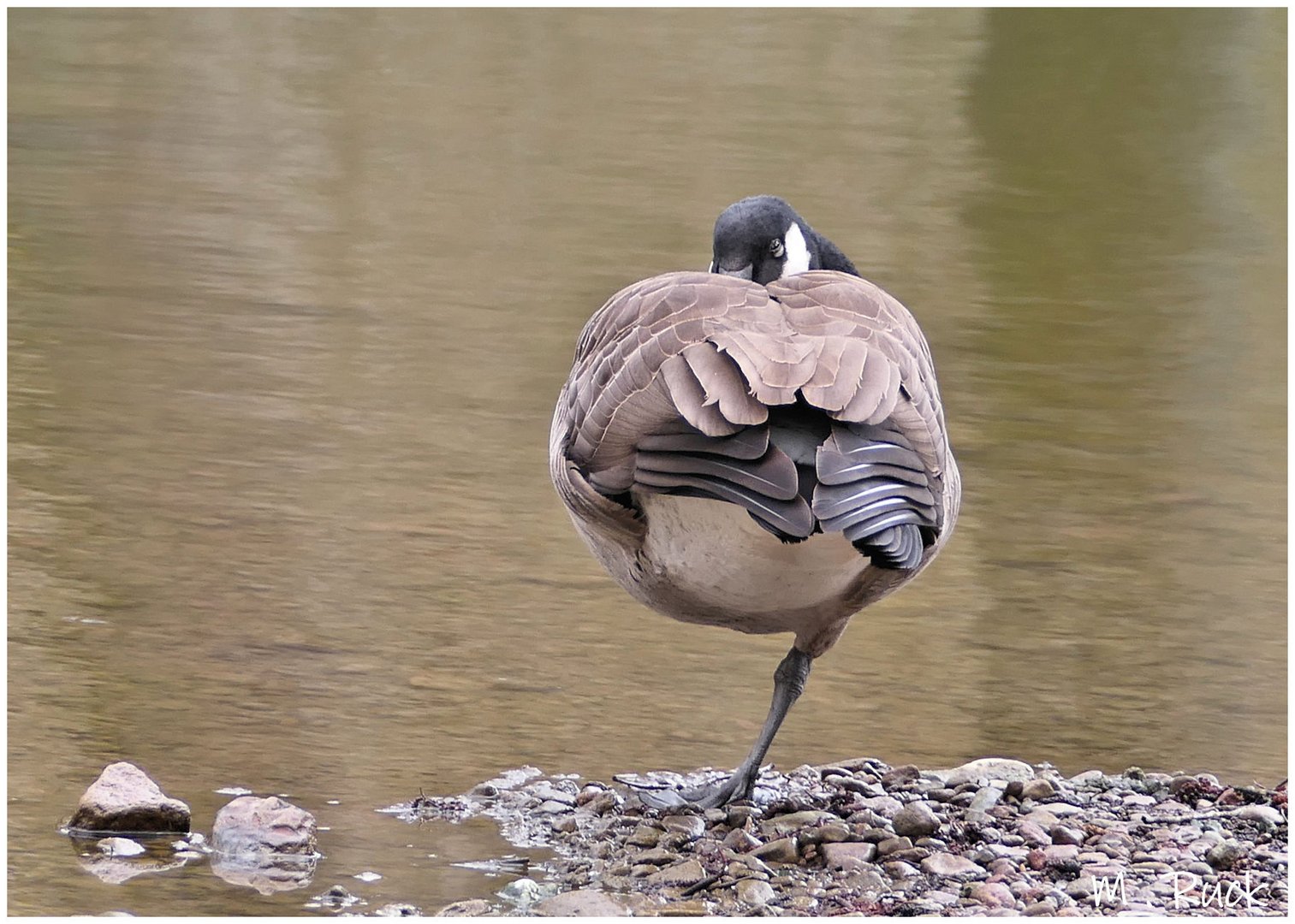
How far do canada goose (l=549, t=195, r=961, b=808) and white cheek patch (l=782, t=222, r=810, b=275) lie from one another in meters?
0.75

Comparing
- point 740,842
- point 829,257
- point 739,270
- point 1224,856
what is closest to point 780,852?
point 740,842

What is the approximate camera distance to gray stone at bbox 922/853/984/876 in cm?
423

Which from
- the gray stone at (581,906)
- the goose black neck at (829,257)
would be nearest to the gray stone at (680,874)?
the gray stone at (581,906)

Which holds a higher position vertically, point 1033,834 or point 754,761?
point 754,761

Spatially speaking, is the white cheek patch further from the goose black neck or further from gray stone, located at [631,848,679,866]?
gray stone, located at [631,848,679,866]

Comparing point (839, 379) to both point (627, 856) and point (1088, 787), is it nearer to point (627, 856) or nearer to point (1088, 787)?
point (627, 856)

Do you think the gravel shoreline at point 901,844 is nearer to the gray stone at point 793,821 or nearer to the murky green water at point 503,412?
the gray stone at point 793,821

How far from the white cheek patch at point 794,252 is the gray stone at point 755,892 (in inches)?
76.9

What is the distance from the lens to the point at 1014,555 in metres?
6.77

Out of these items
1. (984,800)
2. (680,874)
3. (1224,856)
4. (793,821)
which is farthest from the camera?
(984,800)

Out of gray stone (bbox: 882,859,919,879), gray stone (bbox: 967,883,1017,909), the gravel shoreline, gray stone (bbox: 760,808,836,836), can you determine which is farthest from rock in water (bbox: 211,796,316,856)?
gray stone (bbox: 967,883,1017,909)

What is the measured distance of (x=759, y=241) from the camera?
5.30 meters

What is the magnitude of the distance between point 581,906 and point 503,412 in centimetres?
404

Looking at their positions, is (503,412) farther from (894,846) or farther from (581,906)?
(581,906)
